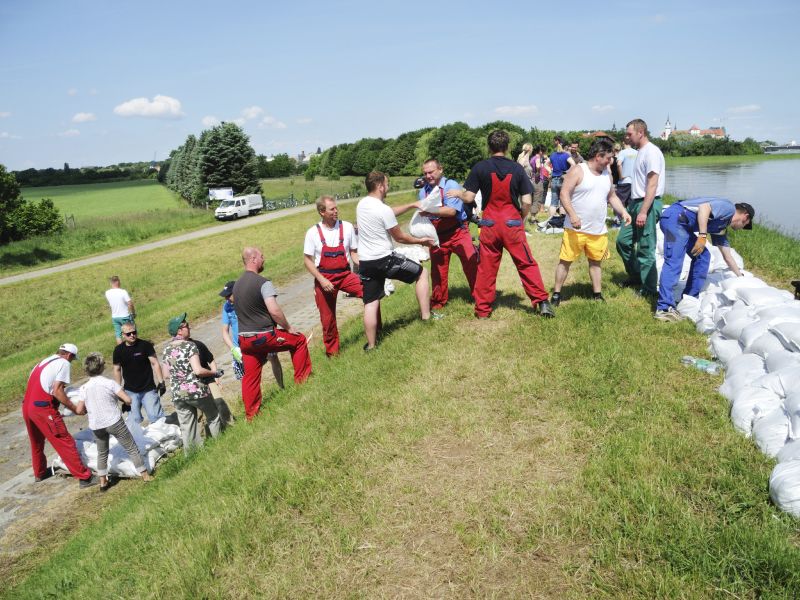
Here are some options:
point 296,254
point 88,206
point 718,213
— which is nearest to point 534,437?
point 718,213

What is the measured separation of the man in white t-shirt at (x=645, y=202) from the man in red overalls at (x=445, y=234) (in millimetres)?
2176

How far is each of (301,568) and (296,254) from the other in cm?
1864

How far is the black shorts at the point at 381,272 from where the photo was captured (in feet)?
20.1

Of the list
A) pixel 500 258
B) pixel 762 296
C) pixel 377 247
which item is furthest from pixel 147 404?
pixel 762 296

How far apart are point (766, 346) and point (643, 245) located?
2.67 meters

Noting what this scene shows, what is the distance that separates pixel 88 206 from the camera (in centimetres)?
5959

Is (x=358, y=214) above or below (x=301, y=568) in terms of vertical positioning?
above

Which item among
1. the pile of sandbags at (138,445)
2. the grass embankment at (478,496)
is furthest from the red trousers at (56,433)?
the grass embankment at (478,496)

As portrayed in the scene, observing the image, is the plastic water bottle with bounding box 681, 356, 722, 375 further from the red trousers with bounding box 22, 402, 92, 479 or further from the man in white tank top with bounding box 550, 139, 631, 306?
the red trousers with bounding box 22, 402, 92, 479

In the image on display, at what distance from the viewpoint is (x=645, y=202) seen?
6500mm

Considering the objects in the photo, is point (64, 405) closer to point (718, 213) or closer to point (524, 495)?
point (524, 495)

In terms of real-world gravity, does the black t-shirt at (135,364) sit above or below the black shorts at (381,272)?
below

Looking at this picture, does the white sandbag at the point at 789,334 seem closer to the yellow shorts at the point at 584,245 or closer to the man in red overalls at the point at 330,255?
the yellow shorts at the point at 584,245

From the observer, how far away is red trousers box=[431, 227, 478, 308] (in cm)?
694
